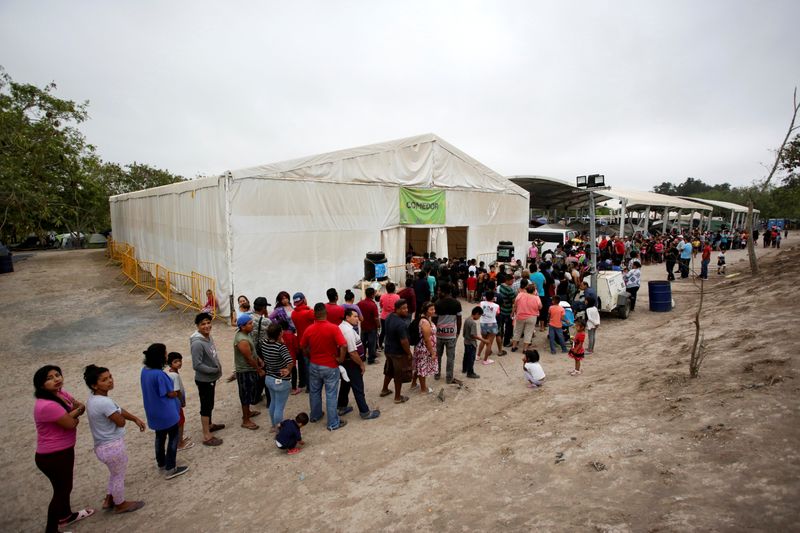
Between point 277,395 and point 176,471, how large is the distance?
1.32 m

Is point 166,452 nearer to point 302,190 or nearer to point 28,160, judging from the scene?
point 302,190

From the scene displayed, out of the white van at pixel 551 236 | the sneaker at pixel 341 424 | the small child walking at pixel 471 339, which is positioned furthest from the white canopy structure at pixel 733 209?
the sneaker at pixel 341 424

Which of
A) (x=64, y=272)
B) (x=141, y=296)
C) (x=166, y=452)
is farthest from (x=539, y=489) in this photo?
(x=64, y=272)

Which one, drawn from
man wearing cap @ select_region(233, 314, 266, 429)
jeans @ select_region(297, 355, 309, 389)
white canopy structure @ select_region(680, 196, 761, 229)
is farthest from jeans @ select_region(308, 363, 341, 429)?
white canopy structure @ select_region(680, 196, 761, 229)

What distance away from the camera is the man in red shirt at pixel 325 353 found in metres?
5.20

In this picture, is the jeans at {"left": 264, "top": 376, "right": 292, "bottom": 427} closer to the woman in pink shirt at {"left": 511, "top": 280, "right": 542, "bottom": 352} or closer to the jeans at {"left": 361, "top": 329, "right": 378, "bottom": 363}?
the jeans at {"left": 361, "top": 329, "right": 378, "bottom": 363}

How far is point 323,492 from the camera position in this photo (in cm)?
421

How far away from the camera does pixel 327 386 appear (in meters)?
5.34

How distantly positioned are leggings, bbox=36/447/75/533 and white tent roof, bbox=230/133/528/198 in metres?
7.89

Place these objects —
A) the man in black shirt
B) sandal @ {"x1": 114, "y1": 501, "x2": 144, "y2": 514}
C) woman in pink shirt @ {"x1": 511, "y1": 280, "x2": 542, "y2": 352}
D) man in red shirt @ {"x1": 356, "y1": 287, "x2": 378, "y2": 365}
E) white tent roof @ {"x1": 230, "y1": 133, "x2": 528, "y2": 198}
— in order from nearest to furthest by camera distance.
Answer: sandal @ {"x1": 114, "y1": 501, "x2": 144, "y2": 514}
the man in black shirt
man in red shirt @ {"x1": 356, "y1": 287, "x2": 378, "y2": 365}
woman in pink shirt @ {"x1": 511, "y1": 280, "x2": 542, "y2": 352}
white tent roof @ {"x1": 230, "y1": 133, "x2": 528, "y2": 198}

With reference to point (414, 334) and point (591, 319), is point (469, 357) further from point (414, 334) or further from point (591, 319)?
point (591, 319)

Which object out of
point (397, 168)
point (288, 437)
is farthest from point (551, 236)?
point (288, 437)

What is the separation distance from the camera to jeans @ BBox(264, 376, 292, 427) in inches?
204

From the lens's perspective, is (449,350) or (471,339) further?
(471,339)
